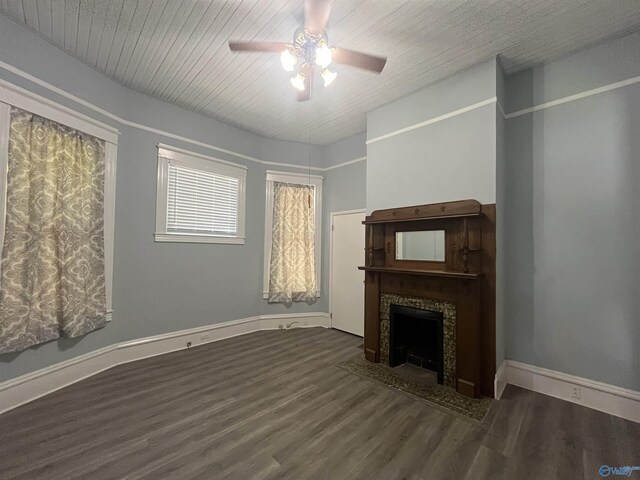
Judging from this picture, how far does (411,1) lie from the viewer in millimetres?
1997

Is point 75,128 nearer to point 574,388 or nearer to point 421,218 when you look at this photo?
point 421,218

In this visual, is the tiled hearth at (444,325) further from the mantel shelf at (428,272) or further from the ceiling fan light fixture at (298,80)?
the ceiling fan light fixture at (298,80)

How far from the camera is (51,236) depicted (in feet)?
8.06

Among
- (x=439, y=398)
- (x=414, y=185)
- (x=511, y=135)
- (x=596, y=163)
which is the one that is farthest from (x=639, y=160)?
(x=439, y=398)

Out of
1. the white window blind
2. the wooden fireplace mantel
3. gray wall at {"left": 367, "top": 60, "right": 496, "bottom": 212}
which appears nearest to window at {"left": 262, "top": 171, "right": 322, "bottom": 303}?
the white window blind

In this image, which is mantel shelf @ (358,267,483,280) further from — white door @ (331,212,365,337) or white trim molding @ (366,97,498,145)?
white trim molding @ (366,97,498,145)

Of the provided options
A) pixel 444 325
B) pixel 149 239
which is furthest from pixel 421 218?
pixel 149 239

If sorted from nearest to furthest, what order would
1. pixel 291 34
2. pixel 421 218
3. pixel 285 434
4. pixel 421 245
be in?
pixel 285 434 → pixel 291 34 → pixel 421 218 → pixel 421 245

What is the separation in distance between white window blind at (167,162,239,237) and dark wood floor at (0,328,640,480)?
191 cm

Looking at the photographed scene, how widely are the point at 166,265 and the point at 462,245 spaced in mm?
3549

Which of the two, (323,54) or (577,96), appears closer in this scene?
(323,54)

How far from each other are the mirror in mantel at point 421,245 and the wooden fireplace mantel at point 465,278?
2.2 inches

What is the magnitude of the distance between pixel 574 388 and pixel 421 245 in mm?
1837

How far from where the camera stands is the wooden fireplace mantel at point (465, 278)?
249cm
